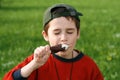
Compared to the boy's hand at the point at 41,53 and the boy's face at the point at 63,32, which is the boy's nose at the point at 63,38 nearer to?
the boy's face at the point at 63,32

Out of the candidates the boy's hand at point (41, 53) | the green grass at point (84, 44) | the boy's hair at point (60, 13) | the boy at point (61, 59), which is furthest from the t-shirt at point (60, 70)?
the green grass at point (84, 44)

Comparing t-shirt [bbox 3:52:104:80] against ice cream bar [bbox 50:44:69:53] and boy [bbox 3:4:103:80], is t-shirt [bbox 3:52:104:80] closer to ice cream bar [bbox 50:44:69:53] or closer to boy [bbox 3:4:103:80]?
boy [bbox 3:4:103:80]

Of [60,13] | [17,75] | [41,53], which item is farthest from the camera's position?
[60,13]

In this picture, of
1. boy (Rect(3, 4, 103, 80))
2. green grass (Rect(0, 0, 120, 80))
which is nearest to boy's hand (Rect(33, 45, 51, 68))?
boy (Rect(3, 4, 103, 80))

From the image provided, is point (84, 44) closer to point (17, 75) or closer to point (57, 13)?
point (57, 13)

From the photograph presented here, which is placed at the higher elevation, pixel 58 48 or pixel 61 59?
pixel 58 48

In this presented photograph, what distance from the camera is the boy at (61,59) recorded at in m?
5.14

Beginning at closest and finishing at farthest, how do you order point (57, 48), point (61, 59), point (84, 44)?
point (57, 48) < point (61, 59) < point (84, 44)

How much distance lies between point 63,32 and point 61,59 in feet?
1.25

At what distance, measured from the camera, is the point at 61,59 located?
535 cm

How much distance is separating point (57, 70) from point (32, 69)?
496mm

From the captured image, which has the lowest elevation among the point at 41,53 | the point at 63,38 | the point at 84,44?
the point at 84,44

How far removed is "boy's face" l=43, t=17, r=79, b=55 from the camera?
5.12m

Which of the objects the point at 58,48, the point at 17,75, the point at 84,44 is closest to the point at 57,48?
the point at 58,48
